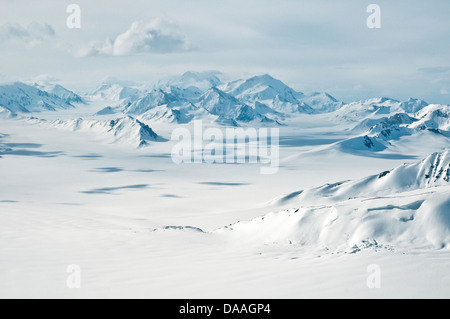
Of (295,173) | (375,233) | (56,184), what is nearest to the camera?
(375,233)

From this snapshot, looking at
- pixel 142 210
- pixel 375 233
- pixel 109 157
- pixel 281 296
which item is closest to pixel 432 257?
pixel 375 233

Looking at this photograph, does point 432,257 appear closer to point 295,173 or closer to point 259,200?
point 259,200

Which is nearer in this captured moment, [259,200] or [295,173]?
[259,200]

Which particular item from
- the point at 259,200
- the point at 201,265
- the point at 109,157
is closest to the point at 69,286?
the point at 201,265

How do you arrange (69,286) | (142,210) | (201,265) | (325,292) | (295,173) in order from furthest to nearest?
(295,173)
(142,210)
(201,265)
(69,286)
(325,292)

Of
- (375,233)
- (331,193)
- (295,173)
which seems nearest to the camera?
(375,233)

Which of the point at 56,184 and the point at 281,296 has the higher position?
the point at 281,296

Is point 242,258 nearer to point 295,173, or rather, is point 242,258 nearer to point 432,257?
point 432,257

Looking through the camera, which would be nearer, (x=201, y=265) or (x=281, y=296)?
(x=281, y=296)
